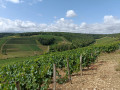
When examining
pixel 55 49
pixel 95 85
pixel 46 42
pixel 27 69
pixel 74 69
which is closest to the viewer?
pixel 95 85

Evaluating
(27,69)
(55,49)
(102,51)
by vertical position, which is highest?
(27,69)

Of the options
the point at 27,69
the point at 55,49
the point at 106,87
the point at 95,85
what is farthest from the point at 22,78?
the point at 55,49

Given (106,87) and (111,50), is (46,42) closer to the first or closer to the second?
(111,50)

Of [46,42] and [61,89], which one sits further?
[46,42]

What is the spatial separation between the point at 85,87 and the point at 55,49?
72576 mm

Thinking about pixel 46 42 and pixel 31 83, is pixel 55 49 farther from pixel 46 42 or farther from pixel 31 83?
pixel 31 83

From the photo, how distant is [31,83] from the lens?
15.8 feet

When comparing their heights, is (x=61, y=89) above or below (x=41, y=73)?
below

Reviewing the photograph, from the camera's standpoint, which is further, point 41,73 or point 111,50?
point 111,50

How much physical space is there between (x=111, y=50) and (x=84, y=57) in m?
17.9

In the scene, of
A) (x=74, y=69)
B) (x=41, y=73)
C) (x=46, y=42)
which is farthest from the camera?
(x=46, y=42)

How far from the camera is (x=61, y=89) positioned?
5.81 meters

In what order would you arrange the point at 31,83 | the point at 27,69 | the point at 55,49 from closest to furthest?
the point at 31,83
the point at 27,69
the point at 55,49

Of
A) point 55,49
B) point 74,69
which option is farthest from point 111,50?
point 55,49
